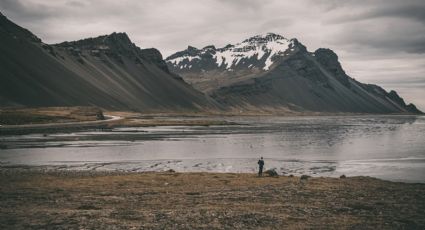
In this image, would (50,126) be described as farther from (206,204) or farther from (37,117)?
(206,204)

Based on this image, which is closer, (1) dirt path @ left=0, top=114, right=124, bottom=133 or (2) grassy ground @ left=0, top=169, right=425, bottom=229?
(2) grassy ground @ left=0, top=169, right=425, bottom=229

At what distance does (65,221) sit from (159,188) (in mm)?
13042

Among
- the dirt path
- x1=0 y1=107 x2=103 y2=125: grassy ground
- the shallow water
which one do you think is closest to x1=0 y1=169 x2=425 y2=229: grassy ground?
the shallow water

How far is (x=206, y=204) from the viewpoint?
2830 centimetres

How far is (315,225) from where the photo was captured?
22.9 m

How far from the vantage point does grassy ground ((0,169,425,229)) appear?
2306 centimetres

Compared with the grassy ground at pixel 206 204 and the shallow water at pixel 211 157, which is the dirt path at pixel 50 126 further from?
the grassy ground at pixel 206 204

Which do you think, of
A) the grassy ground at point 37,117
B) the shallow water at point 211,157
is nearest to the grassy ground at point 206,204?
the shallow water at point 211,157

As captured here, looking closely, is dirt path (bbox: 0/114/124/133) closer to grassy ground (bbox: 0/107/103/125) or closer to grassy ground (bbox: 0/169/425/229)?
grassy ground (bbox: 0/107/103/125)

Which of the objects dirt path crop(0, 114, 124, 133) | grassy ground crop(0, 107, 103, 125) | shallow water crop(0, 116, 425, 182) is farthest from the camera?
grassy ground crop(0, 107, 103, 125)

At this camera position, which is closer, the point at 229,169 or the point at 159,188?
the point at 159,188

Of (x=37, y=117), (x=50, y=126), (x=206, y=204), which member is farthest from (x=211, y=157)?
(x=37, y=117)

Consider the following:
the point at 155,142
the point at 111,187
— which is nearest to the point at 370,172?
the point at 111,187

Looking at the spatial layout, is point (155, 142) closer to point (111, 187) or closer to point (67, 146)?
point (67, 146)
